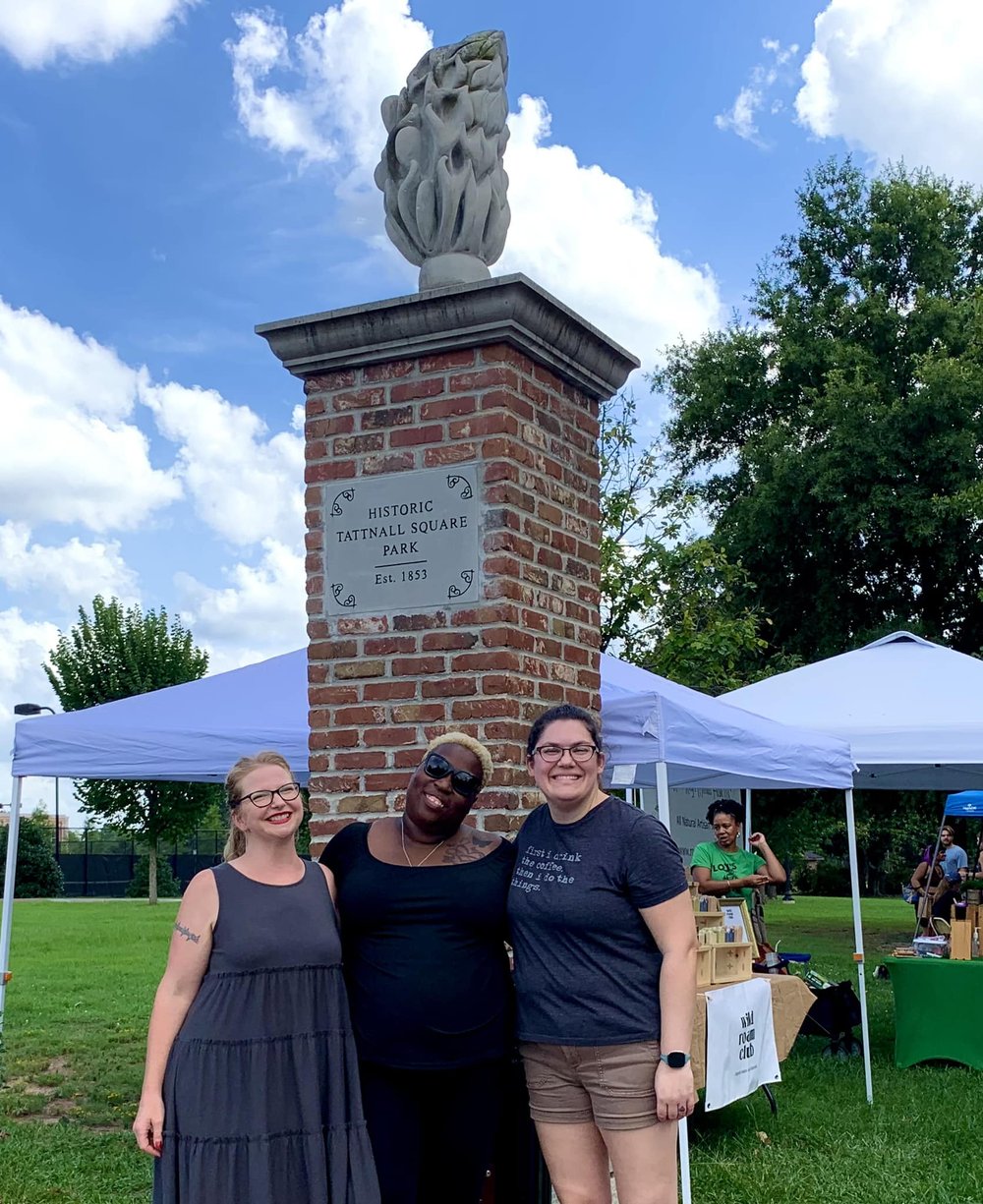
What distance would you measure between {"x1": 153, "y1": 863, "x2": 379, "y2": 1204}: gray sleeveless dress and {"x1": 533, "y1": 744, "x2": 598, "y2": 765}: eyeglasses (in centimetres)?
68

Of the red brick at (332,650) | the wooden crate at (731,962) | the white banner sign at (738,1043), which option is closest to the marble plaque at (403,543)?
the red brick at (332,650)

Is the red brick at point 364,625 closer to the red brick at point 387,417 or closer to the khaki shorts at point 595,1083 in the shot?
the red brick at point 387,417

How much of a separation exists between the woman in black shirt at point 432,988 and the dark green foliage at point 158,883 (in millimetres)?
31992

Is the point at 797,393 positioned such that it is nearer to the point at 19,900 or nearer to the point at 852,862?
the point at 852,862

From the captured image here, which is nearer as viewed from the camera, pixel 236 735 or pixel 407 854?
pixel 407 854

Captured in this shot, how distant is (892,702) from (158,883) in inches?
1107

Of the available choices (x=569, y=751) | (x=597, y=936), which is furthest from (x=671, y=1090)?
(x=569, y=751)

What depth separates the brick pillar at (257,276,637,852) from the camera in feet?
13.9

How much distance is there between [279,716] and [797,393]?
667 inches

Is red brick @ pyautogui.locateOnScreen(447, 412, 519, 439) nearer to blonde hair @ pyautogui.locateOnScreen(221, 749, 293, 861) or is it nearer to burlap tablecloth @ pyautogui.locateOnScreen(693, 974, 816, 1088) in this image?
blonde hair @ pyautogui.locateOnScreen(221, 749, 293, 861)

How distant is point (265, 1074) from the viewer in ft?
9.85

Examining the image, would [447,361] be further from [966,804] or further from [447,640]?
[966,804]

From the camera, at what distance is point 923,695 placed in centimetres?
916

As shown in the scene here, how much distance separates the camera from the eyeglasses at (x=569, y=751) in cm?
318
